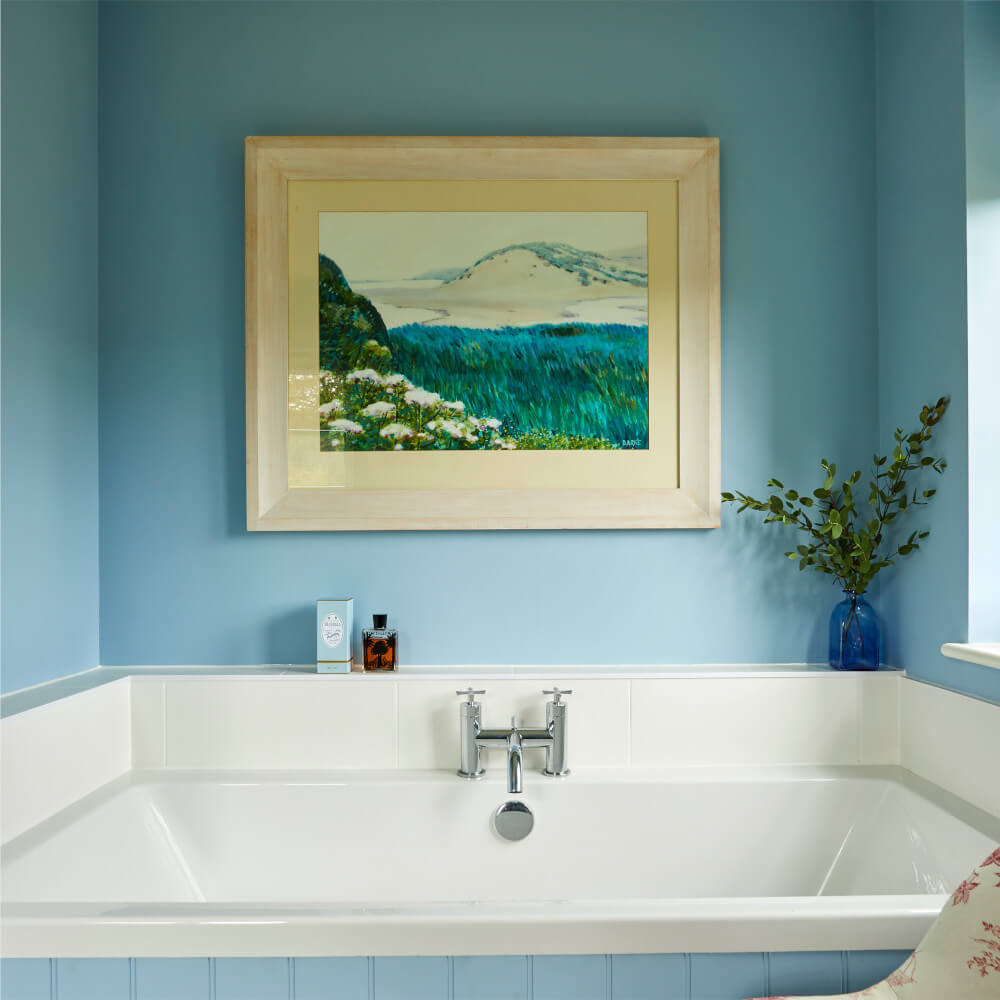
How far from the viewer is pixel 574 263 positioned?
5.86 feet

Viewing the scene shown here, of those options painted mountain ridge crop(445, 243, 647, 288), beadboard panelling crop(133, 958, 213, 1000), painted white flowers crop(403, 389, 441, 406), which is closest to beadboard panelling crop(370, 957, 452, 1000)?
beadboard panelling crop(133, 958, 213, 1000)

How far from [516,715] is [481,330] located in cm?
87

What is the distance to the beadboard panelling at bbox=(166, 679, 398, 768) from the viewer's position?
5.46 ft

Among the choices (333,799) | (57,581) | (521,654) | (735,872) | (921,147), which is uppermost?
(921,147)

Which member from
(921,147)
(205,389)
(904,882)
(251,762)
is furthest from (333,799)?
(921,147)

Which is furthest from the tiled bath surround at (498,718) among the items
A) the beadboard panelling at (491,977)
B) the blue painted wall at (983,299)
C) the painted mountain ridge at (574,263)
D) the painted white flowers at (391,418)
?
the painted mountain ridge at (574,263)

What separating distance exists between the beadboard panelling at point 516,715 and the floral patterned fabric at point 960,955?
0.72 meters

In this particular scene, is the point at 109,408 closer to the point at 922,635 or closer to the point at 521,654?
the point at 521,654

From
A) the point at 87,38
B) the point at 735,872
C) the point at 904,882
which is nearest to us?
the point at 904,882

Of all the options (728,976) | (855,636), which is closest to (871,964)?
(728,976)

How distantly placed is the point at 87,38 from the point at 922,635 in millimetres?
2248

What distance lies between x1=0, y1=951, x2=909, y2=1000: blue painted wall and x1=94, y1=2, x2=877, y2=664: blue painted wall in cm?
81

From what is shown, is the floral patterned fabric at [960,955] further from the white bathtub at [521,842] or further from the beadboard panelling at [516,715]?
the beadboard panelling at [516,715]

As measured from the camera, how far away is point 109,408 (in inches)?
70.5
